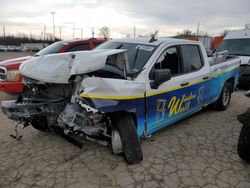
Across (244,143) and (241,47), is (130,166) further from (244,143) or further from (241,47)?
(241,47)

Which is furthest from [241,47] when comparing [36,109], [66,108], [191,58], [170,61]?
[36,109]

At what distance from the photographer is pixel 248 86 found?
9109 mm

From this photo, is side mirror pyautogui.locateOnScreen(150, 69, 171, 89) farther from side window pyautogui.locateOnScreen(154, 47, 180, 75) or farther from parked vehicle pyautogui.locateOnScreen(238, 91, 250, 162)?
parked vehicle pyautogui.locateOnScreen(238, 91, 250, 162)

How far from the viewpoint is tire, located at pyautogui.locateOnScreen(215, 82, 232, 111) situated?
6.04 m

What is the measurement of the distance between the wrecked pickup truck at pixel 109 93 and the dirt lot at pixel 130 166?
0.33 metres

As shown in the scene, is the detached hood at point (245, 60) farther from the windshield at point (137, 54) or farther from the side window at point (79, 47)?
the windshield at point (137, 54)

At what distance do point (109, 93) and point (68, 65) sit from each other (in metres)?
0.72

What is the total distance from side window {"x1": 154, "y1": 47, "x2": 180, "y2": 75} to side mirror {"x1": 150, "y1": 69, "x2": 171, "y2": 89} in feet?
0.99

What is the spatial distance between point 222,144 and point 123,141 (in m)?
2.01

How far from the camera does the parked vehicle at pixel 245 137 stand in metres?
3.22

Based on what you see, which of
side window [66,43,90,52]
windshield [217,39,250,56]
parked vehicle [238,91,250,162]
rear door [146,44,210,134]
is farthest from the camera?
windshield [217,39,250,56]

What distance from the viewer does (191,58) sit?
187 inches

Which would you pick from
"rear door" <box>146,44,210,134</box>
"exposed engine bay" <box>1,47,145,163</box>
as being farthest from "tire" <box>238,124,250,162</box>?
"exposed engine bay" <box>1,47,145,163</box>

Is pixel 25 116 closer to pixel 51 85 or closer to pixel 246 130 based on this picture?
pixel 51 85
